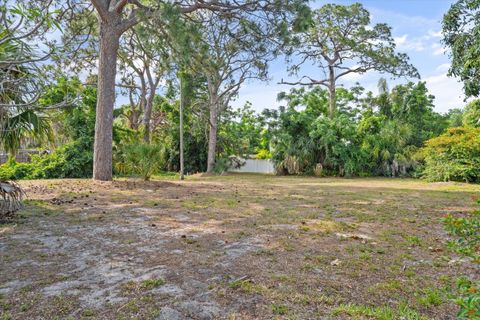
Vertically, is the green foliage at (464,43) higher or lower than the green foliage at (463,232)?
higher

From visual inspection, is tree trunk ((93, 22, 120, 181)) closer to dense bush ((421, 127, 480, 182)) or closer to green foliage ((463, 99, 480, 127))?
dense bush ((421, 127, 480, 182))

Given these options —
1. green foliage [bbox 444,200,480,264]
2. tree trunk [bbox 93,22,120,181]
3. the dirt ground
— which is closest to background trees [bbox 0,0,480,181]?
tree trunk [bbox 93,22,120,181]

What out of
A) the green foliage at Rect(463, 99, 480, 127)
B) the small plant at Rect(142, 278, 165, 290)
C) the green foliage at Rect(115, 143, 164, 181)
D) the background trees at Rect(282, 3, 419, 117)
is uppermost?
the background trees at Rect(282, 3, 419, 117)

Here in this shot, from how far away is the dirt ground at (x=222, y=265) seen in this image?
6.66ft

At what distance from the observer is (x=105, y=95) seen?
28.2 ft

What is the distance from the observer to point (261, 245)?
3365mm

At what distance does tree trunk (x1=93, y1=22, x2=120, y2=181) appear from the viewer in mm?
8602

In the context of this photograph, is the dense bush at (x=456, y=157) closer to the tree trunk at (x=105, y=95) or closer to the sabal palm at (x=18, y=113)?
the tree trunk at (x=105, y=95)

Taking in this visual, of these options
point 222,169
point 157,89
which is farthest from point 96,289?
point 157,89

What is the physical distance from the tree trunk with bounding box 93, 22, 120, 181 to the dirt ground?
138 inches

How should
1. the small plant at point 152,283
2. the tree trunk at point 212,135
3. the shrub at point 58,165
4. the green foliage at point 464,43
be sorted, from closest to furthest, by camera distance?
the small plant at point 152,283 → the green foliage at point 464,43 → the shrub at point 58,165 → the tree trunk at point 212,135

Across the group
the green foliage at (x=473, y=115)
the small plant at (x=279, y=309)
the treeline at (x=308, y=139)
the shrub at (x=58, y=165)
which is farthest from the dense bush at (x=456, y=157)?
the shrub at (x=58, y=165)

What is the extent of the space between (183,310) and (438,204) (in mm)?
6218

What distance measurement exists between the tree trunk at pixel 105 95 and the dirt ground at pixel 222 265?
3.50 meters
